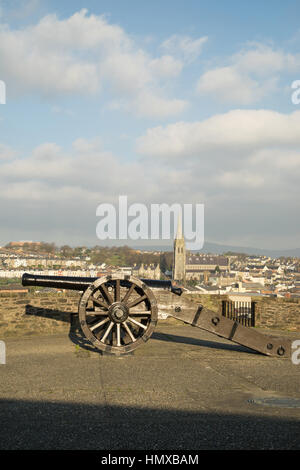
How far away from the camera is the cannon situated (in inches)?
291

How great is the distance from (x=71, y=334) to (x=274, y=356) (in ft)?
14.9

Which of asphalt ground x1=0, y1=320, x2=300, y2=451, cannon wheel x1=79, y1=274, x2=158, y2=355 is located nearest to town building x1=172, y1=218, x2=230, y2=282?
cannon wheel x1=79, y1=274, x2=158, y2=355

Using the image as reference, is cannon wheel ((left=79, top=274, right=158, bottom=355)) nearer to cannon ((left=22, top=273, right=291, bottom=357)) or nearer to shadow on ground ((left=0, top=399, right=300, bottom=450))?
cannon ((left=22, top=273, right=291, bottom=357))

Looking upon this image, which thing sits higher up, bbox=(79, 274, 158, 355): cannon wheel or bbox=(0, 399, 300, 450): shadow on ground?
bbox=(79, 274, 158, 355): cannon wheel

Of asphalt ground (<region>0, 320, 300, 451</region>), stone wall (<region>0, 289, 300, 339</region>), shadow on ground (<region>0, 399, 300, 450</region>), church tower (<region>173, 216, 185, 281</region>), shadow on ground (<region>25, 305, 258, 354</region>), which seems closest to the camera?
shadow on ground (<region>0, 399, 300, 450</region>)

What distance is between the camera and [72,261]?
509ft

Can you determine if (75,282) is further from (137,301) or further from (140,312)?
(140,312)

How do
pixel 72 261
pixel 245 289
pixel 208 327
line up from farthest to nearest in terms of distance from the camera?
pixel 72 261 → pixel 245 289 → pixel 208 327

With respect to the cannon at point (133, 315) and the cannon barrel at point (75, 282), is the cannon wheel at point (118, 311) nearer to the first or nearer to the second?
the cannon at point (133, 315)

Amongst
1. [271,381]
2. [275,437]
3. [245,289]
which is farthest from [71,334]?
[245,289]

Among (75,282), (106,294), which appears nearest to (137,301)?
(106,294)

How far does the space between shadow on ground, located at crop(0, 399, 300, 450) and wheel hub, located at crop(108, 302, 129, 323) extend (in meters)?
2.62
